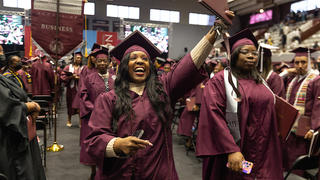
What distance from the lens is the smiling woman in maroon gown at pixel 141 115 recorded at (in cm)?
159

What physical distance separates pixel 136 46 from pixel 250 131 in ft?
3.79

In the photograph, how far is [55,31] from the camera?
5.00 metres

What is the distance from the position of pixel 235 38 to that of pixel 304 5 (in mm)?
20531

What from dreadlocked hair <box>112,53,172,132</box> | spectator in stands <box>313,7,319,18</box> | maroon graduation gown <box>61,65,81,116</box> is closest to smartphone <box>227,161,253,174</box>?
dreadlocked hair <box>112,53,172,132</box>

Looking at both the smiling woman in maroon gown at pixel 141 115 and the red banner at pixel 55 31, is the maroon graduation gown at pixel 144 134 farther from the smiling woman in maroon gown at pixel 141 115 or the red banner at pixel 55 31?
the red banner at pixel 55 31

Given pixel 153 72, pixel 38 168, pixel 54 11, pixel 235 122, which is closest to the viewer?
pixel 153 72

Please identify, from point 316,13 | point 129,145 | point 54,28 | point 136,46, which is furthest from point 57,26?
point 316,13

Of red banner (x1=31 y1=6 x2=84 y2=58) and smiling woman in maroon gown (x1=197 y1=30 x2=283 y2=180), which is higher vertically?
red banner (x1=31 y1=6 x2=84 y2=58)

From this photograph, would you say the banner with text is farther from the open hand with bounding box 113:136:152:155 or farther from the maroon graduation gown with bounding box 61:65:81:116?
the open hand with bounding box 113:136:152:155

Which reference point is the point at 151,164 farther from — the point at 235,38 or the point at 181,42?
the point at 181,42

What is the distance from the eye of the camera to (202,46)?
166 cm

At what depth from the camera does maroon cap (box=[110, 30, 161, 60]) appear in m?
1.84

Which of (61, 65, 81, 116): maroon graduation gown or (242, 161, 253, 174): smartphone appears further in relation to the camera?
(61, 65, 81, 116): maroon graduation gown

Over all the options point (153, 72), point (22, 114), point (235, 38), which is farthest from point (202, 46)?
point (22, 114)
